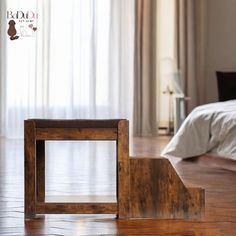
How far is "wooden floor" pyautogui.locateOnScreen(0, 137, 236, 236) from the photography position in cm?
236

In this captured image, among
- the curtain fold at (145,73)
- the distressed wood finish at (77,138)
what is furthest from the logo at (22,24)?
the distressed wood finish at (77,138)

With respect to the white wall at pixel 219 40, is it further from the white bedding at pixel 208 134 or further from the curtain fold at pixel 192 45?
the white bedding at pixel 208 134

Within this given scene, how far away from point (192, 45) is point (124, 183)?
4539 mm

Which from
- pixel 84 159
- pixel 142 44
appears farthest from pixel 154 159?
pixel 142 44

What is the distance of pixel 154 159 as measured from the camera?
8.23 feet

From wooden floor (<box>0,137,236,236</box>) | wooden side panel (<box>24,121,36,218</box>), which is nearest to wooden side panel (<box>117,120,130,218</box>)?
wooden floor (<box>0,137,236,236</box>)

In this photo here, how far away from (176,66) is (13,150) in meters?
2.49

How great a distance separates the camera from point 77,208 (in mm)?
2521

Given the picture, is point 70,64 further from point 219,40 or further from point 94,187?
point 94,187

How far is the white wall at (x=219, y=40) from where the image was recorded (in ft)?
22.9

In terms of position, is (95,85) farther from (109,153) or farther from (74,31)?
(109,153)

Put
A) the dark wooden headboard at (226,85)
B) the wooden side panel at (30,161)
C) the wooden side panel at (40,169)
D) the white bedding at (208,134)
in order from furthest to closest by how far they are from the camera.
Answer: the dark wooden headboard at (226,85), the white bedding at (208,134), the wooden side panel at (40,169), the wooden side panel at (30,161)

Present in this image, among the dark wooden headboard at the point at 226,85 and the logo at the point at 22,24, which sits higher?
the logo at the point at 22,24

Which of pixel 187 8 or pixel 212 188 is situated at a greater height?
pixel 187 8
